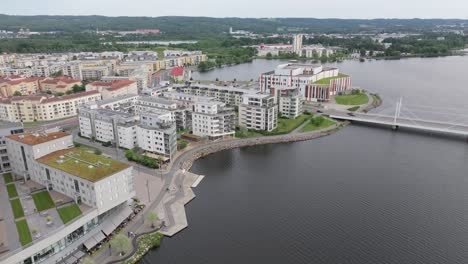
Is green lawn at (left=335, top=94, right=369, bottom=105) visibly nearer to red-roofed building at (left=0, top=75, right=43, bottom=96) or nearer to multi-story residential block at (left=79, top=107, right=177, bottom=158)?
multi-story residential block at (left=79, top=107, right=177, bottom=158)

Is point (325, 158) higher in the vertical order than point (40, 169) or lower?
Result: lower

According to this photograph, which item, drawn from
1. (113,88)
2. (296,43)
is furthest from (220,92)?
(296,43)

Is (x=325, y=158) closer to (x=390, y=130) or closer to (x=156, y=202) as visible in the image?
(x=390, y=130)

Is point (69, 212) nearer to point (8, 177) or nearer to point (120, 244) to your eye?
point (120, 244)

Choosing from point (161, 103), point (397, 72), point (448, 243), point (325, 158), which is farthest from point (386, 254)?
point (397, 72)

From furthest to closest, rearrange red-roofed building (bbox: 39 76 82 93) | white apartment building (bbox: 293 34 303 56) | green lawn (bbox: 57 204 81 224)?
1. white apartment building (bbox: 293 34 303 56)
2. red-roofed building (bbox: 39 76 82 93)
3. green lawn (bbox: 57 204 81 224)

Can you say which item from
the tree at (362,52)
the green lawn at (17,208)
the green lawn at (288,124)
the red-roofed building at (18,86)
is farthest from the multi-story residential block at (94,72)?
the tree at (362,52)

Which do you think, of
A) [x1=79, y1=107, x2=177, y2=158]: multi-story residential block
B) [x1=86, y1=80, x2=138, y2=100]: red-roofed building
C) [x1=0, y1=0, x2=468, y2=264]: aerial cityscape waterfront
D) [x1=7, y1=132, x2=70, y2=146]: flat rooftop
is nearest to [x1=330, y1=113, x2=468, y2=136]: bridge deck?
[x1=0, y1=0, x2=468, y2=264]: aerial cityscape waterfront
